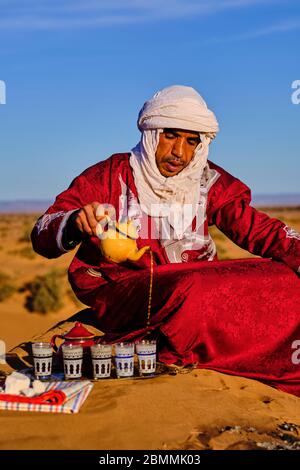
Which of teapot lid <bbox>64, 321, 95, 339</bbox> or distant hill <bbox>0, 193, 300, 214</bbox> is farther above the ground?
teapot lid <bbox>64, 321, 95, 339</bbox>

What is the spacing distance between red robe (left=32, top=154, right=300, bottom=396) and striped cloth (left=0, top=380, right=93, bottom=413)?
2.86 feet

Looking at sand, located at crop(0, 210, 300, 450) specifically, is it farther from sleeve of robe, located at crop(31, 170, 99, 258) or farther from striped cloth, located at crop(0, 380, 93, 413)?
sleeve of robe, located at crop(31, 170, 99, 258)

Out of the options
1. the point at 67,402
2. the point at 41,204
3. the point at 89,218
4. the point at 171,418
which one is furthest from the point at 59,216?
the point at 41,204

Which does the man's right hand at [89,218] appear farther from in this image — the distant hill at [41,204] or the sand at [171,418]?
the distant hill at [41,204]

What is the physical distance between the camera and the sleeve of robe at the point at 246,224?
6965 mm

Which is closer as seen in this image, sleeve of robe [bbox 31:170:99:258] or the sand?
the sand

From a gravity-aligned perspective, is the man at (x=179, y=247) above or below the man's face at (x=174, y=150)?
below

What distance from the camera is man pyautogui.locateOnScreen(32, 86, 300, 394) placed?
631 centimetres

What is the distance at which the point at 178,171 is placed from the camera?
22.8 feet

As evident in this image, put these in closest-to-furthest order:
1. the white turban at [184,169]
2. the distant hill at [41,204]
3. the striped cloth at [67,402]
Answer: the striped cloth at [67,402] → the white turban at [184,169] → the distant hill at [41,204]

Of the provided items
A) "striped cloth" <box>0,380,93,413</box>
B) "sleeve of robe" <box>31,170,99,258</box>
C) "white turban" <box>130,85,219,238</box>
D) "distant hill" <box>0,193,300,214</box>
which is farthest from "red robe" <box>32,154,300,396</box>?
"distant hill" <box>0,193,300,214</box>

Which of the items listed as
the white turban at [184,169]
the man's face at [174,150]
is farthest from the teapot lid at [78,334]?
the man's face at [174,150]
